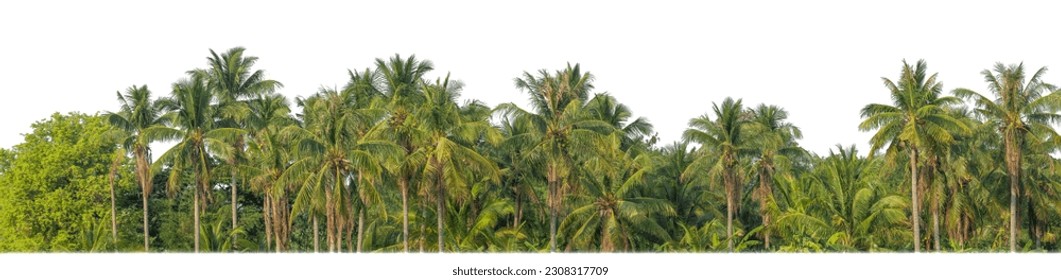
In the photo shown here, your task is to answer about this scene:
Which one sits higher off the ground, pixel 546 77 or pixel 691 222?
pixel 546 77

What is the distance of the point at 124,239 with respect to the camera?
54.3m

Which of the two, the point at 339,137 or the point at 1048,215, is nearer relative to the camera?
the point at 339,137

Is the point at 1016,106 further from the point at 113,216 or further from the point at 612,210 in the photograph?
the point at 113,216

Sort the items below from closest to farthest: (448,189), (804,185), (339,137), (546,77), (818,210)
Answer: (339,137), (448,189), (546,77), (818,210), (804,185)

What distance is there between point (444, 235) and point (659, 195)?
12.5 m

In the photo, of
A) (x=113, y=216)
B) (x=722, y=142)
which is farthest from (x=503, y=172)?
(x=113, y=216)

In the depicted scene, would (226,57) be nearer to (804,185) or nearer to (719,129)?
(719,129)

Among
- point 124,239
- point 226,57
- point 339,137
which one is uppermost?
point 226,57

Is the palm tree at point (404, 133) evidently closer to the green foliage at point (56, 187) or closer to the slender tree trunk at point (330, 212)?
the slender tree trunk at point (330, 212)

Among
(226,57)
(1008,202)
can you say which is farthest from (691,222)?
(226,57)

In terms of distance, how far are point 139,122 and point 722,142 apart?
91.5 feet

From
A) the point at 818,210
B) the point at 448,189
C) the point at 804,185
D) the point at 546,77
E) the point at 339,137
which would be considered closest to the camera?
the point at 339,137

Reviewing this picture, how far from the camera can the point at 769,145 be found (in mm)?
53750

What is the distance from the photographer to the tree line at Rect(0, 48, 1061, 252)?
42.4m
